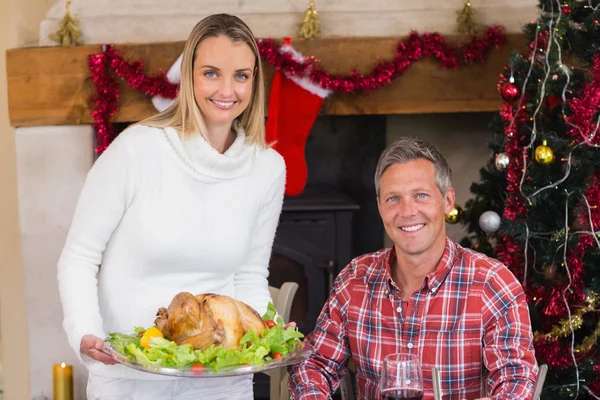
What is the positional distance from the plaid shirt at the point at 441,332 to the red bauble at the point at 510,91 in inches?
→ 40.6

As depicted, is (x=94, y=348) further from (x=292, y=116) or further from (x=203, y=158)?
(x=292, y=116)

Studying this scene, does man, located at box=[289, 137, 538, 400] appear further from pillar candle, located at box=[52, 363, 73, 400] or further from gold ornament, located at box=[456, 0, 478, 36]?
pillar candle, located at box=[52, 363, 73, 400]

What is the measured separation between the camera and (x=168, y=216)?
1.75 m

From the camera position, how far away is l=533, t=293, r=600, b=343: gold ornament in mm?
2580

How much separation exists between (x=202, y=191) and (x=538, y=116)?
1354mm

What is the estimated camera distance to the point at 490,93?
127 inches

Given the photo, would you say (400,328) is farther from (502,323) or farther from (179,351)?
(179,351)

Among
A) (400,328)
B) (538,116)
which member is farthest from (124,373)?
(538,116)

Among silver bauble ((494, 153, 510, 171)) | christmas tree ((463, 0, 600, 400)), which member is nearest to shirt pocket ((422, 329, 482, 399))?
christmas tree ((463, 0, 600, 400))

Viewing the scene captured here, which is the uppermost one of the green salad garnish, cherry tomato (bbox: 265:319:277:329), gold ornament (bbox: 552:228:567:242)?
gold ornament (bbox: 552:228:567:242)

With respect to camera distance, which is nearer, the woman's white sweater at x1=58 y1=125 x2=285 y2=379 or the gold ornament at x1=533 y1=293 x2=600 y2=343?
the woman's white sweater at x1=58 y1=125 x2=285 y2=379

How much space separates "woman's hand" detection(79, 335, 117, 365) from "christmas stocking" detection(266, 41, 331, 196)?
1636 millimetres

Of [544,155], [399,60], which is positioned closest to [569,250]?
[544,155]

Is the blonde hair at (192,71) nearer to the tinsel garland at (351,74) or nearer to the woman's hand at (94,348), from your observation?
the woman's hand at (94,348)
